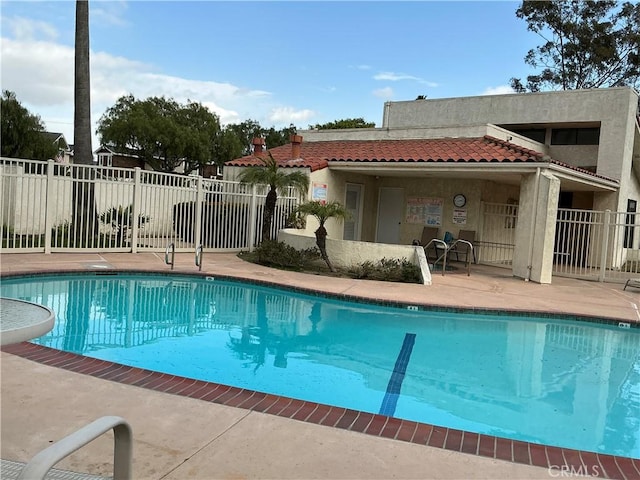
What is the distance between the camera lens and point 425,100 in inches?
876

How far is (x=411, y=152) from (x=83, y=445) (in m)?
15.2

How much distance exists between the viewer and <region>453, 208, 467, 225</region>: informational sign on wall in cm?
1725

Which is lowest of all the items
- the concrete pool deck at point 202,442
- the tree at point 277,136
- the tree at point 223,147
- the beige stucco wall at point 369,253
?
the concrete pool deck at point 202,442

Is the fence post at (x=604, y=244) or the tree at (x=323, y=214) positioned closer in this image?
the tree at (x=323, y=214)

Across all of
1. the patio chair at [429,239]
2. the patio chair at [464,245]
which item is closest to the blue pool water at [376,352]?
the patio chair at [464,245]

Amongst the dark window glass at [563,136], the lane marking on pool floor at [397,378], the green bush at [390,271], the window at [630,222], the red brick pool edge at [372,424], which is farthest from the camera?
the dark window glass at [563,136]

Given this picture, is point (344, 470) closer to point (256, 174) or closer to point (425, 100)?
point (256, 174)

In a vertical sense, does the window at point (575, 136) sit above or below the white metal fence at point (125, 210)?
above

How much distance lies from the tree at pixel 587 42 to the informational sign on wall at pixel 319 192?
2527cm

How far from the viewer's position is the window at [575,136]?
2003 centimetres

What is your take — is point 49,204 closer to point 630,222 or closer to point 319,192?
point 319,192

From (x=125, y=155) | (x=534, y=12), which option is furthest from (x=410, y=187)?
(x=125, y=155)

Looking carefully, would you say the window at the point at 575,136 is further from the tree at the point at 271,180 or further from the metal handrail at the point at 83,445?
the metal handrail at the point at 83,445

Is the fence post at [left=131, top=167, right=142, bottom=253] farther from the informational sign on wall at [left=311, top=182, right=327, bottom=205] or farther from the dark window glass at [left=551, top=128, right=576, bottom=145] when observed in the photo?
the dark window glass at [left=551, top=128, right=576, bottom=145]
